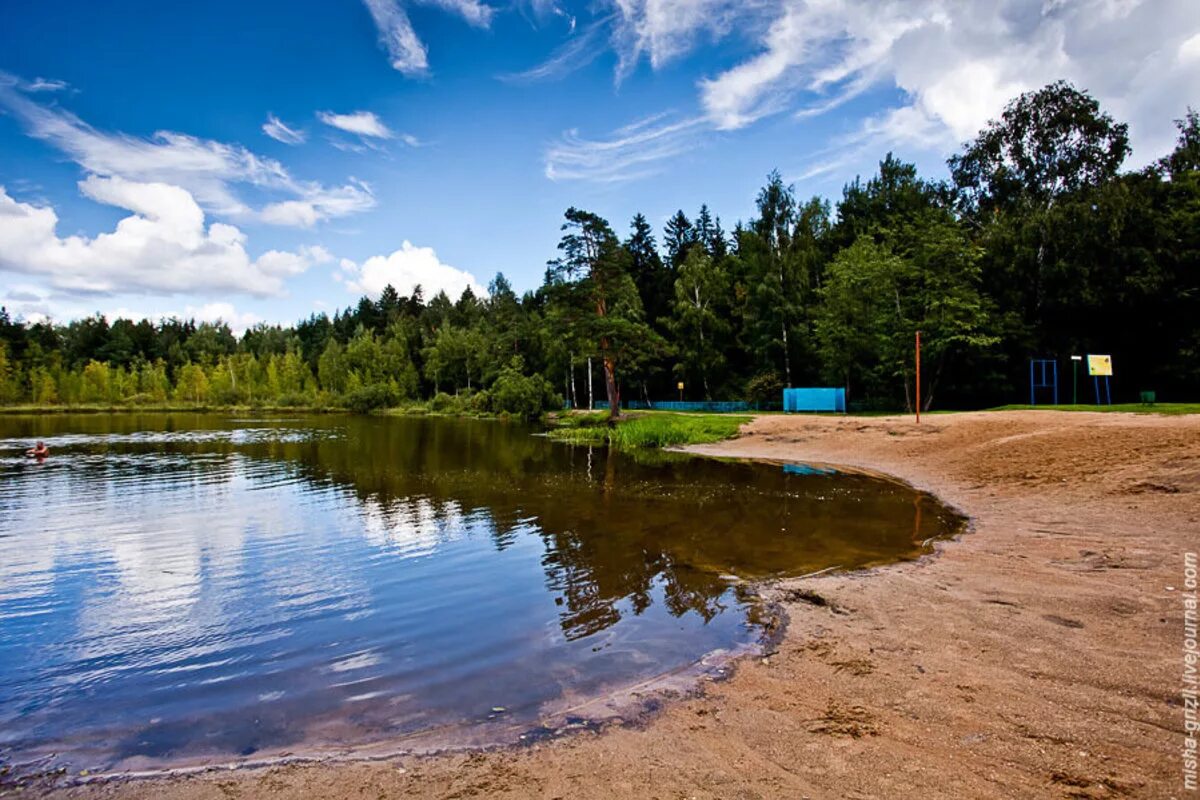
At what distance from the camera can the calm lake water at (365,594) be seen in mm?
6066

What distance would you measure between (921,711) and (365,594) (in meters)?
8.38

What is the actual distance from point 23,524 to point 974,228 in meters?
57.6

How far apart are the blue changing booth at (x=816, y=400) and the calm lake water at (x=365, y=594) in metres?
24.6

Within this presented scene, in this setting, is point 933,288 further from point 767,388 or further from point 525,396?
point 525,396

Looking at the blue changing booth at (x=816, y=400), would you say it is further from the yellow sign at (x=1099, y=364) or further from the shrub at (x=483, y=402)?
the shrub at (x=483, y=402)

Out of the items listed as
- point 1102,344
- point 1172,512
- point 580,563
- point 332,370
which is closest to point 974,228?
point 1102,344

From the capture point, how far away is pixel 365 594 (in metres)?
10.0

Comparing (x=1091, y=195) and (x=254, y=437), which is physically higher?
(x=1091, y=195)

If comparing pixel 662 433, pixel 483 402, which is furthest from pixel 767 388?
pixel 483 402

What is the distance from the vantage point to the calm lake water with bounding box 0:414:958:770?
6.07 meters

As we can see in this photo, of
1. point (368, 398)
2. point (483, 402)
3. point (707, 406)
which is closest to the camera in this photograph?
point (707, 406)

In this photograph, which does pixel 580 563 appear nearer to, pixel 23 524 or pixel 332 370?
pixel 23 524

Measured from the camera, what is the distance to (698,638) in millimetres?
7559

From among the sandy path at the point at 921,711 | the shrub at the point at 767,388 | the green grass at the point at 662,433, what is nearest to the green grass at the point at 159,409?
the green grass at the point at 662,433
